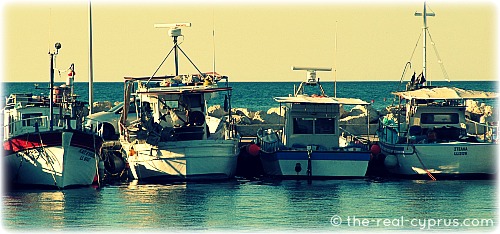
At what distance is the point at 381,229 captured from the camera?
32250 millimetres

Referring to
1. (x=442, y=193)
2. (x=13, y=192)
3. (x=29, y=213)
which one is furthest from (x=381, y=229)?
(x=13, y=192)

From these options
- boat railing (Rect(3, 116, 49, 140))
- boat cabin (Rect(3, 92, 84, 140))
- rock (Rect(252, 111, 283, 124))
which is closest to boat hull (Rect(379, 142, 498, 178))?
boat cabin (Rect(3, 92, 84, 140))

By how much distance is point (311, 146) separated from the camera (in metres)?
42.4

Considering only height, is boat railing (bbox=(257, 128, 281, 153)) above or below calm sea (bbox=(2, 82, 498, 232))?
above

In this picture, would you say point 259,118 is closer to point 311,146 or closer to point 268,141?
point 268,141

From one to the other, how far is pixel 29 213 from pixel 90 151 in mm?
5444

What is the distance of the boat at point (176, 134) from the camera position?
134ft

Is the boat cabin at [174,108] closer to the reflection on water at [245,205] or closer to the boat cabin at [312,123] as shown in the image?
the reflection on water at [245,205]

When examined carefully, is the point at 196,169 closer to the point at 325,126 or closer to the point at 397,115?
the point at 325,126

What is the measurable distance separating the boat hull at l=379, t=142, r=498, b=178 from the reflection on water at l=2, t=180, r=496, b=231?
1.88 ft

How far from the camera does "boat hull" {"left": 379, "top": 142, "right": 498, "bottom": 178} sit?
4178cm

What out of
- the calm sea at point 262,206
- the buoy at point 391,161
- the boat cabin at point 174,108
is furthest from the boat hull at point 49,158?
the buoy at point 391,161

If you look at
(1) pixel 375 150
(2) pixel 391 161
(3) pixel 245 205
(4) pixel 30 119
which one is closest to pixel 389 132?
(1) pixel 375 150

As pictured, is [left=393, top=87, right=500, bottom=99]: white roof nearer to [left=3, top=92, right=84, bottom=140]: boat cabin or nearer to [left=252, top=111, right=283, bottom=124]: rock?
[left=3, top=92, right=84, bottom=140]: boat cabin
